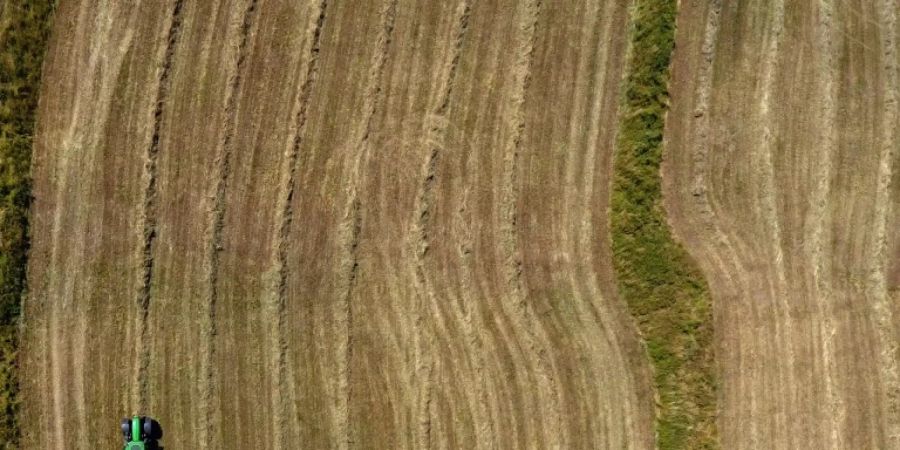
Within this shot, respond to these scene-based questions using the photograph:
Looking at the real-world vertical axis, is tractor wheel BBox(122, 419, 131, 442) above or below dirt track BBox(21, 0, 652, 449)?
below

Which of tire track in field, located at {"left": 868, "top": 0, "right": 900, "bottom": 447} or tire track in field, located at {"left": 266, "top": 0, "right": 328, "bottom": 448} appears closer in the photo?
tire track in field, located at {"left": 868, "top": 0, "right": 900, "bottom": 447}

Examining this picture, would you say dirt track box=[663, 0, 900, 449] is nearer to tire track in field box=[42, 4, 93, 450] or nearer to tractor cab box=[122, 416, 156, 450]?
tractor cab box=[122, 416, 156, 450]

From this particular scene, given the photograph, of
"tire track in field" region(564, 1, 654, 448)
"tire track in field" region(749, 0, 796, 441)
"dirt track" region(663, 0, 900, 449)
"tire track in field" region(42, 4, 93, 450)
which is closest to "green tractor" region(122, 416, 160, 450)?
"tire track in field" region(42, 4, 93, 450)

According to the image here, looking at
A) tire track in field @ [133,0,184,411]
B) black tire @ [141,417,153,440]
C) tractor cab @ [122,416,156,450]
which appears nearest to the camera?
tractor cab @ [122,416,156,450]

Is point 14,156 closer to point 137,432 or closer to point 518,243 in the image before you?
point 137,432

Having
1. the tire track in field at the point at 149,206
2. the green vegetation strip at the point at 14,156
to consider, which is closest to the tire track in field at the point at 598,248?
the tire track in field at the point at 149,206

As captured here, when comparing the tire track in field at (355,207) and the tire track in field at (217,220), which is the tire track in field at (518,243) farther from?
the tire track in field at (217,220)

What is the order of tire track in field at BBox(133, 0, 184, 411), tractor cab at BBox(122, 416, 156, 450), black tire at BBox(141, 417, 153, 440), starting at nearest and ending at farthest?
1. tractor cab at BBox(122, 416, 156, 450)
2. black tire at BBox(141, 417, 153, 440)
3. tire track in field at BBox(133, 0, 184, 411)
